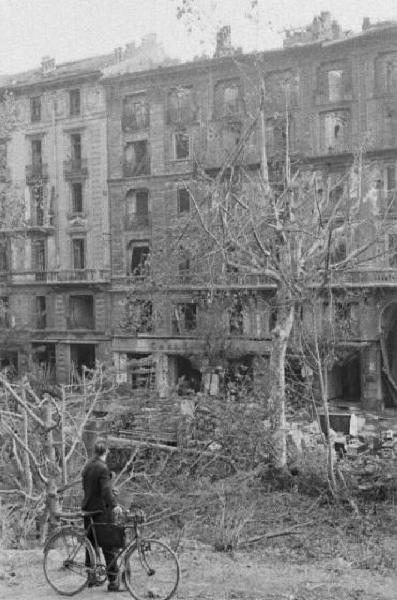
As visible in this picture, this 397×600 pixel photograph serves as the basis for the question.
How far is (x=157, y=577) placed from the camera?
984 cm

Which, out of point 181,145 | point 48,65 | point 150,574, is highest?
point 48,65

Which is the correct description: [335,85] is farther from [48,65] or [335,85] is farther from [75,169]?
[48,65]

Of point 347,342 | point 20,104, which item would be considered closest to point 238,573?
point 347,342

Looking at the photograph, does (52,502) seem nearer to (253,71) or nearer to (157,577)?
(157,577)

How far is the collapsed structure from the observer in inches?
1410

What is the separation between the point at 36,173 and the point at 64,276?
6.37 meters

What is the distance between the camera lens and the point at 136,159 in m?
42.1

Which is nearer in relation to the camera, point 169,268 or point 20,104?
point 169,268

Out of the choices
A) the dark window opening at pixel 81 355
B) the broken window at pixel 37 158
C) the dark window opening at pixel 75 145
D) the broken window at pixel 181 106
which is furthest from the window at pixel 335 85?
the dark window opening at pixel 81 355

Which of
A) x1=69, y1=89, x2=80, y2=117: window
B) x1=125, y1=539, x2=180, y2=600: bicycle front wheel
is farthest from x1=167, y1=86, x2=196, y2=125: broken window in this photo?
x1=125, y1=539, x2=180, y2=600: bicycle front wheel

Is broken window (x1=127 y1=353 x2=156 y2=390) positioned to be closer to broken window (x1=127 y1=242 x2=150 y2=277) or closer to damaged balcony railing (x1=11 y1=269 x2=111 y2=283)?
broken window (x1=127 y1=242 x2=150 y2=277)

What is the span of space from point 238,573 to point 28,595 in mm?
2803

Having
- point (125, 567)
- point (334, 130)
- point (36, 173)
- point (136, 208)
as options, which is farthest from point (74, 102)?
point (125, 567)

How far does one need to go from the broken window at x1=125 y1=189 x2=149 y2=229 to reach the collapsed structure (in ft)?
0.21
